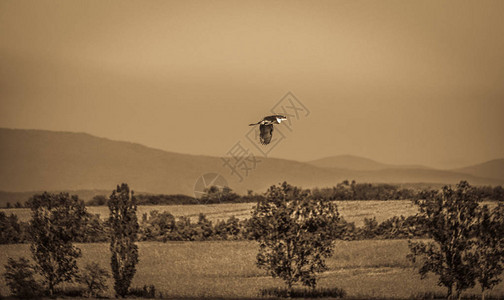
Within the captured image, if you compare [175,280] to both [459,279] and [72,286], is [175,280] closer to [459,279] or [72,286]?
[72,286]

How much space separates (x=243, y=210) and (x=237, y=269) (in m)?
13.8

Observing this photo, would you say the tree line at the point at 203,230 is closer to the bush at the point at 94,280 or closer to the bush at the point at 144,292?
the bush at the point at 144,292

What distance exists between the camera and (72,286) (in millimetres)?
42969

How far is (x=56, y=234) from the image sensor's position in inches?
1677

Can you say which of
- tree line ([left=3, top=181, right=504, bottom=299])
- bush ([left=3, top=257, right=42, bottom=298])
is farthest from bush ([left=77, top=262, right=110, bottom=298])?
bush ([left=3, top=257, right=42, bottom=298])

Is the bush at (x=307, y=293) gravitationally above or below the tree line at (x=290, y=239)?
below

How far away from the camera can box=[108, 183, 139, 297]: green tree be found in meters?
41.1

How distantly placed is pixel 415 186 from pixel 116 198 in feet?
123

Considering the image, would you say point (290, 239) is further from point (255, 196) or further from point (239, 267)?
point (255, 196)

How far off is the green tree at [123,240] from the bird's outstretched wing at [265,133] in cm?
1302

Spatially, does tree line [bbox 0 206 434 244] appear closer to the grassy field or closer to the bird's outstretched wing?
the grassy field

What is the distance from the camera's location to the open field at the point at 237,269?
4166cm

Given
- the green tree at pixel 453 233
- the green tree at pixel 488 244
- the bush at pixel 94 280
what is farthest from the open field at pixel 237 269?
the green tree at pixel 488 244

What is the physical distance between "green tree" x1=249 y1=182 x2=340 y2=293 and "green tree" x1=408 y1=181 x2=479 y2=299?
5.01 metres
